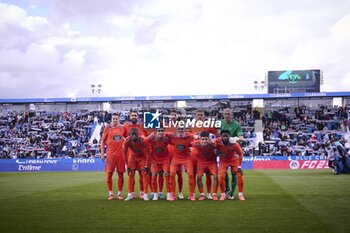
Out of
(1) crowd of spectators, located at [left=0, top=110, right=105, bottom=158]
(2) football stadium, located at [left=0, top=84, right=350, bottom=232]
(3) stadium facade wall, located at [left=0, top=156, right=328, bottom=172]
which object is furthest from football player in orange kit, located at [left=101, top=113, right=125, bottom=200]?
(1) crowd of spectators, located at [left=0, top=110, right=105, bottom=158]

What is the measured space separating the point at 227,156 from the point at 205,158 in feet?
2.19

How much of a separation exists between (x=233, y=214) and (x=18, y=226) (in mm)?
4669

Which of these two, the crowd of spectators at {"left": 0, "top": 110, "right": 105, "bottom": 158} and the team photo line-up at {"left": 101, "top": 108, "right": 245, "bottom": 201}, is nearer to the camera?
the team photo line-up at {"left": 101, "top": 108, "right": 245, "bottom": 201}

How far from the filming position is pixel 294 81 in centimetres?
5841

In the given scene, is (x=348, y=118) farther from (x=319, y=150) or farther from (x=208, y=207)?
(x=208, y=207)

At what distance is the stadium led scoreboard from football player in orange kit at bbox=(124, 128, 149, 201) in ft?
154

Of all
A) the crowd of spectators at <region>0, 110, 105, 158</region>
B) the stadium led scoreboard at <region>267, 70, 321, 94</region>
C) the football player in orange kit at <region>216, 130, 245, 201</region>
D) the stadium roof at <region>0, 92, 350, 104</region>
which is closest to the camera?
the football player in orange kit at <region>216, 130, 245, 201</region>

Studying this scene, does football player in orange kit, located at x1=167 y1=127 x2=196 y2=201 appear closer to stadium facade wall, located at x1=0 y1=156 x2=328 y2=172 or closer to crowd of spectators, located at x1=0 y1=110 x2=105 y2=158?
stadium facade wall, located at x1=0 y1=156 x2=328 y2=172

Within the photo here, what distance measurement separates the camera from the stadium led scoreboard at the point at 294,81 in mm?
58000

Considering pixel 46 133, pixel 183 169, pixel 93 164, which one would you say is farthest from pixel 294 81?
pixel 46 133

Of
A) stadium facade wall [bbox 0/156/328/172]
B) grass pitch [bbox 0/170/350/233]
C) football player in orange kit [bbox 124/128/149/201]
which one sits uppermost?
football player in orange kit [bbox 124/128/149/201]

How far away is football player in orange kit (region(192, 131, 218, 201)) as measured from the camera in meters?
13.8

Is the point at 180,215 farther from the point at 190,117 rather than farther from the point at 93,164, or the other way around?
the point at 190,117

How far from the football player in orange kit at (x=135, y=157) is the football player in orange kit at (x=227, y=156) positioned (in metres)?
2.28
